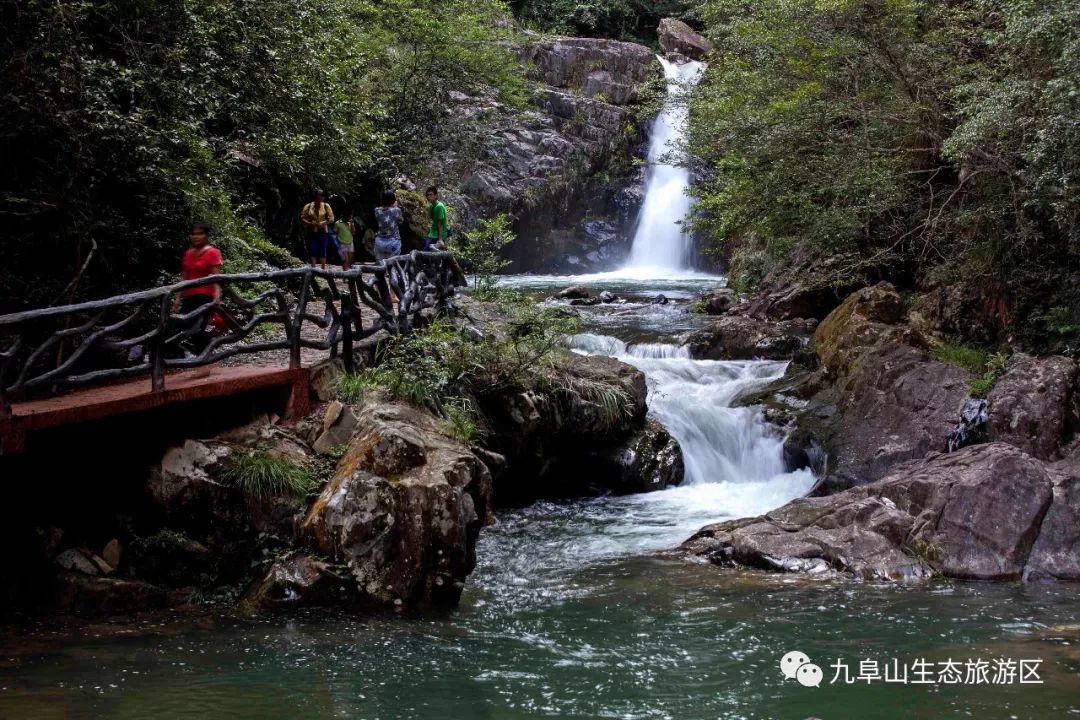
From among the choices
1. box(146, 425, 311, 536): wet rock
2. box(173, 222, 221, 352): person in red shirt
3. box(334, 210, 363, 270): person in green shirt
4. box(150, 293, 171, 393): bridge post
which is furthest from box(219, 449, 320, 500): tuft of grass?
box(334, 210, 363, 270): person in green shirt

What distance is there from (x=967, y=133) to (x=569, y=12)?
34.0 m

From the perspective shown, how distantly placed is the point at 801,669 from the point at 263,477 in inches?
175

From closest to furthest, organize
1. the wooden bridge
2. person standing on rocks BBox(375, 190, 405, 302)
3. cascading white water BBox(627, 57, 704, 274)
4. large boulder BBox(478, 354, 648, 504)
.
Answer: the wooden bridge
large boulder BBox(478, 354, 648, 504)
person standing on rocks BBox(375, 190, 405, 302)
cascading white water BBox(627, 57, 704, 274)

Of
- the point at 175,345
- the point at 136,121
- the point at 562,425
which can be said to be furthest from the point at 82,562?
the point at 562,425

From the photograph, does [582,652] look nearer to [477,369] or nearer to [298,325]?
[298,325]

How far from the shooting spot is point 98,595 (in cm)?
745

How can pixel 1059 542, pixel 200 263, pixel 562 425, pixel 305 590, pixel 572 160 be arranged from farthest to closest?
1. pixel 572 160
2. pixel 562 425
3. pixel 200 263
4. pixel 1059 542
5. pixel 305 590

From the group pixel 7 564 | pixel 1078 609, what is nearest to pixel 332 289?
pixel 7 564

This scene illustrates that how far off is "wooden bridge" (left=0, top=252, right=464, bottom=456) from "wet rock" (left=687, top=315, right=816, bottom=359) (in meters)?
6.82

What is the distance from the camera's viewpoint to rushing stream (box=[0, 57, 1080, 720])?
6062 millimetres

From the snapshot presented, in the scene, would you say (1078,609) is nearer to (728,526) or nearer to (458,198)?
(728,526)

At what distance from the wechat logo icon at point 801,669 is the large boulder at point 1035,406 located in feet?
18.8

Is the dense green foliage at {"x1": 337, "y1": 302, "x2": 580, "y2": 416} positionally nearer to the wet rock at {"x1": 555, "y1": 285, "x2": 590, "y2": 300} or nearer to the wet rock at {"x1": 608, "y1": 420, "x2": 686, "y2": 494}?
the wet rock at {"x1": 608, "y1": 420, "x2": 686, "y2": 494}

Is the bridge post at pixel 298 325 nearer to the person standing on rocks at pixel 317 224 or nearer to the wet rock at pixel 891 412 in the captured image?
the wet rock at pixel 891 412
